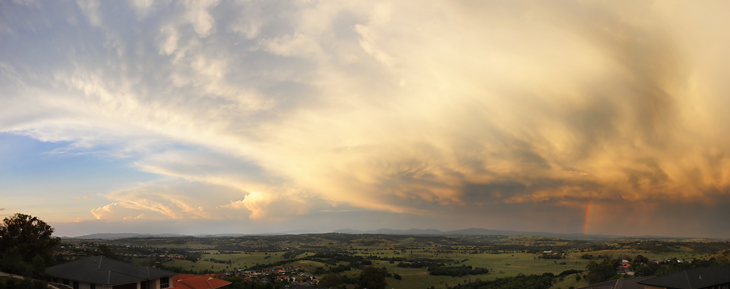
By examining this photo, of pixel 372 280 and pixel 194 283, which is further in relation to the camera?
pixel 372 280

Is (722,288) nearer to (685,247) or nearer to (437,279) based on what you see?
(437,279)

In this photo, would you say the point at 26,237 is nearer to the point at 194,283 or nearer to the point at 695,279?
the point at 194,283

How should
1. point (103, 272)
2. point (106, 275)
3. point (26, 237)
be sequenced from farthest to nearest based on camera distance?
point (26, 237)
point (103, 272)
point (106, 275)

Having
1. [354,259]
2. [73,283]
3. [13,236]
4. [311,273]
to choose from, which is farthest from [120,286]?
[354,259]

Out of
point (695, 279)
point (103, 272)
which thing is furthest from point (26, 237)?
point (695, 279)

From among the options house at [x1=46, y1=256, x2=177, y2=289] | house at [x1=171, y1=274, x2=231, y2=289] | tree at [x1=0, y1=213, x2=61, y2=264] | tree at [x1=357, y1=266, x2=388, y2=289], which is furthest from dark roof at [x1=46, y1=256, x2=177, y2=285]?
tree at [x1=357, y1=266, x2=388, y2=289]

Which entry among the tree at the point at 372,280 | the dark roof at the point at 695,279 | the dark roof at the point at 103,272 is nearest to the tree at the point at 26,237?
the dark roof at the point at 103,272
